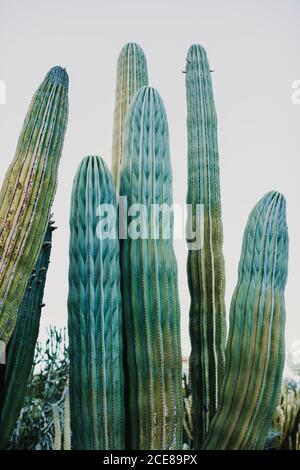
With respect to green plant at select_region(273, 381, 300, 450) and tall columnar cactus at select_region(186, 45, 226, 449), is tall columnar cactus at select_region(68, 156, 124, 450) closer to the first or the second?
tall columnar cactus at select_region(186, 45, 226, 449)

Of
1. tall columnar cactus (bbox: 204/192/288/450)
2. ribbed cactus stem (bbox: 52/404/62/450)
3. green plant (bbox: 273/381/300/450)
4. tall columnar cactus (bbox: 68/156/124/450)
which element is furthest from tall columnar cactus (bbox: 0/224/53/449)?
green plant (bbox: 273/381/300/450)

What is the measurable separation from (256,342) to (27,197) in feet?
2.36

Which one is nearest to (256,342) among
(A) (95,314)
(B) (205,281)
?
(B) (205,281)

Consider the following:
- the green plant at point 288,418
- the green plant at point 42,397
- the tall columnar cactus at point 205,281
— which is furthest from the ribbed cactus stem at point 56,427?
the green plant at point 288,418

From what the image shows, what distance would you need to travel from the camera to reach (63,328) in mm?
1838

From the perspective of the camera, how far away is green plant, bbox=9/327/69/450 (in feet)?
6.33

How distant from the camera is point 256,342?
165cm

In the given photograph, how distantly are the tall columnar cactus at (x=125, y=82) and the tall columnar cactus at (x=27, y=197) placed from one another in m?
0.19

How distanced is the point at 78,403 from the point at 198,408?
0.38 metres

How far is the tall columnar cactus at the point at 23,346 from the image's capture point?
1811 mm

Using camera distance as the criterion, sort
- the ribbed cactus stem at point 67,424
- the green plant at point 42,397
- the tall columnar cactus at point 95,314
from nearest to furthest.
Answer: the tall columnar cactus at point 95,314
the ribbed cactus stem at point 67,424
the green plant at point 42,397

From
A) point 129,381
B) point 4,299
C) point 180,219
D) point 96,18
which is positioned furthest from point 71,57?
point 129,381

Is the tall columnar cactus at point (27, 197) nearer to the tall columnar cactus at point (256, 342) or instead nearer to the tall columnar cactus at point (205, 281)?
the tall columnar cactus at point (205, 281)

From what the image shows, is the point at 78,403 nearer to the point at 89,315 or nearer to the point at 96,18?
the point at 89,315
